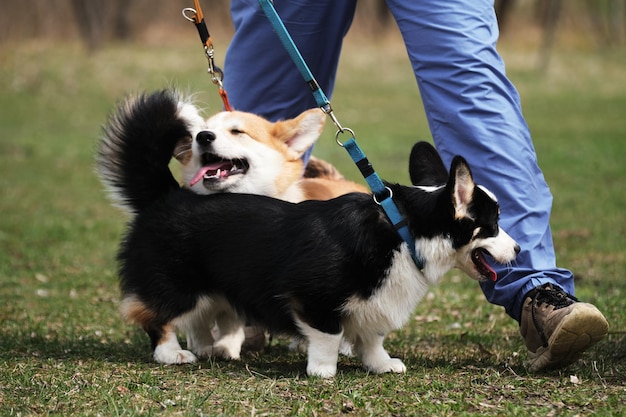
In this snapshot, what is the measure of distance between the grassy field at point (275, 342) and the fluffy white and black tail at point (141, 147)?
0.34m

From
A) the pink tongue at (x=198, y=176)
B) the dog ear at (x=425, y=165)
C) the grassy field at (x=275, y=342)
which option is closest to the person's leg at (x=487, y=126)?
the dog ear at (x=425, y=165)

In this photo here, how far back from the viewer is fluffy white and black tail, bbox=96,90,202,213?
3676 millimetres

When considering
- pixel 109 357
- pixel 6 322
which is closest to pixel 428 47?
pixel 109 357

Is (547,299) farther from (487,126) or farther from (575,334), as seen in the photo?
(487,126)

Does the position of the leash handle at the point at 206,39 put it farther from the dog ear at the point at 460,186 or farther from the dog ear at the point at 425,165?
the dog ear at the point at 460,186

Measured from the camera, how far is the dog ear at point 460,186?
117 inches

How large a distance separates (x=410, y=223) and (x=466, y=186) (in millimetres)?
227

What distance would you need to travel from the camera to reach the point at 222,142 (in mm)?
3785

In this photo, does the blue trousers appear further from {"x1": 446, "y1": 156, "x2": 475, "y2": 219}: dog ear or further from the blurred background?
the blurred background

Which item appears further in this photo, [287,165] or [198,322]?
[287,165]

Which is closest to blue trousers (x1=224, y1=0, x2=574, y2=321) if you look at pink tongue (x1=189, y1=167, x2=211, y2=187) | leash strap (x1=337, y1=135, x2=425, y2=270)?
leash strap (x1=337, y1=135, x2=425, y2=270)

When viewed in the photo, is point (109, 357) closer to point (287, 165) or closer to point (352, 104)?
point (287, 165)

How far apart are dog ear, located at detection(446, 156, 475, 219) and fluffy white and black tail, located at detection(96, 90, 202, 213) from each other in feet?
4.01

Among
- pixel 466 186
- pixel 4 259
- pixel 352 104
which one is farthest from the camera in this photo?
pixel 352 104
